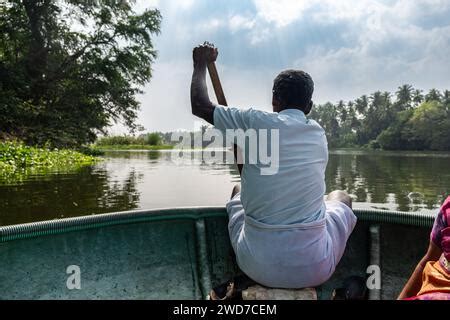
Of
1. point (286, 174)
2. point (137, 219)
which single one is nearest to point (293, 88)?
point (286, 174)

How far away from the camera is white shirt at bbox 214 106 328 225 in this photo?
61.4 inches

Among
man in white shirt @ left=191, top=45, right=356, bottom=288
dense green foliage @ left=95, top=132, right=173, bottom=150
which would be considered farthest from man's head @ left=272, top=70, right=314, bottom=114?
dense green foliage @ left=95, top=132, right=173, bottom=150

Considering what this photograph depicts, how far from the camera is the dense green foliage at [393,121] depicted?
62.2 m

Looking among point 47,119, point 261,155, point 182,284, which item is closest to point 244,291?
point 261,155

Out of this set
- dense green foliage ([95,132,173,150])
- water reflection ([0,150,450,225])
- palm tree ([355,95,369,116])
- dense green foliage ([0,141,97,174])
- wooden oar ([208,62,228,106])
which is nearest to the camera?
→ wooden oar ([208,62,228,106])

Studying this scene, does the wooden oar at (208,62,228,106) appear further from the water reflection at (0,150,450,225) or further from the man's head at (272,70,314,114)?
the water reflection at (0,150,450,225)

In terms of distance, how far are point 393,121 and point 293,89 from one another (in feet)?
274

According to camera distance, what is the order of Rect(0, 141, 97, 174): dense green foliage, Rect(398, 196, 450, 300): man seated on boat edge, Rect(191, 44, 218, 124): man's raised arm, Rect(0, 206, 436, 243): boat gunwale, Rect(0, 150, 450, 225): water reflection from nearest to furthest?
Rect(398, 196, 450, 300): man seated on boat edge
Rect(191, 44, 218, 124): man's raised arm
Rect(0, 206, 436, 243): boat gunwale
Rect(0, 150, 450, 225): water reflection
Rect(0, 141, 97, 174): dense green foliage

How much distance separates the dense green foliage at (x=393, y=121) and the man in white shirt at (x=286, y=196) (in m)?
66.6

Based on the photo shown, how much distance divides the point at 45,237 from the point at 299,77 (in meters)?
1.52

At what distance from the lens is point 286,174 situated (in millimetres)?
1560

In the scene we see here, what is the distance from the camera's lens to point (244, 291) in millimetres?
1704

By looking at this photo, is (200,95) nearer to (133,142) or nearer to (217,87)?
(217,87)
